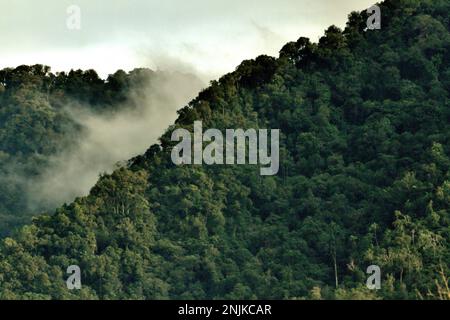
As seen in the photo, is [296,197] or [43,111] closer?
[296,197]

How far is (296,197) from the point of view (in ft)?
157

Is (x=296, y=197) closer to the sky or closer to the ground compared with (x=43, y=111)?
closer to the ground

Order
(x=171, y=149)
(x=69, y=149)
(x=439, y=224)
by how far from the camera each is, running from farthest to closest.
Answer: (x=69, y=149)
(x=171, y=149)
(x=439, y=224)

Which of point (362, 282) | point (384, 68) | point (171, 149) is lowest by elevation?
point (362, 282)

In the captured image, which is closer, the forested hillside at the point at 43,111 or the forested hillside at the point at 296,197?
the forested hillside at the point at 296,197

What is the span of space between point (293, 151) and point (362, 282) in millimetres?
12302

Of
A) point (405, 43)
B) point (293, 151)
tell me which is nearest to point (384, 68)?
point (405, 43)

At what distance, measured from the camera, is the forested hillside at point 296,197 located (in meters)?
42.0

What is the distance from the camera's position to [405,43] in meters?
53.8

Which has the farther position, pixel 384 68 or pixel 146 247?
pixel 384 68

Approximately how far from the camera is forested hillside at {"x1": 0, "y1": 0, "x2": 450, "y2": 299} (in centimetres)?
4200

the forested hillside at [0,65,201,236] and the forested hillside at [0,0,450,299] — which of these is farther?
the forested hillside at [0,65,201,236]
